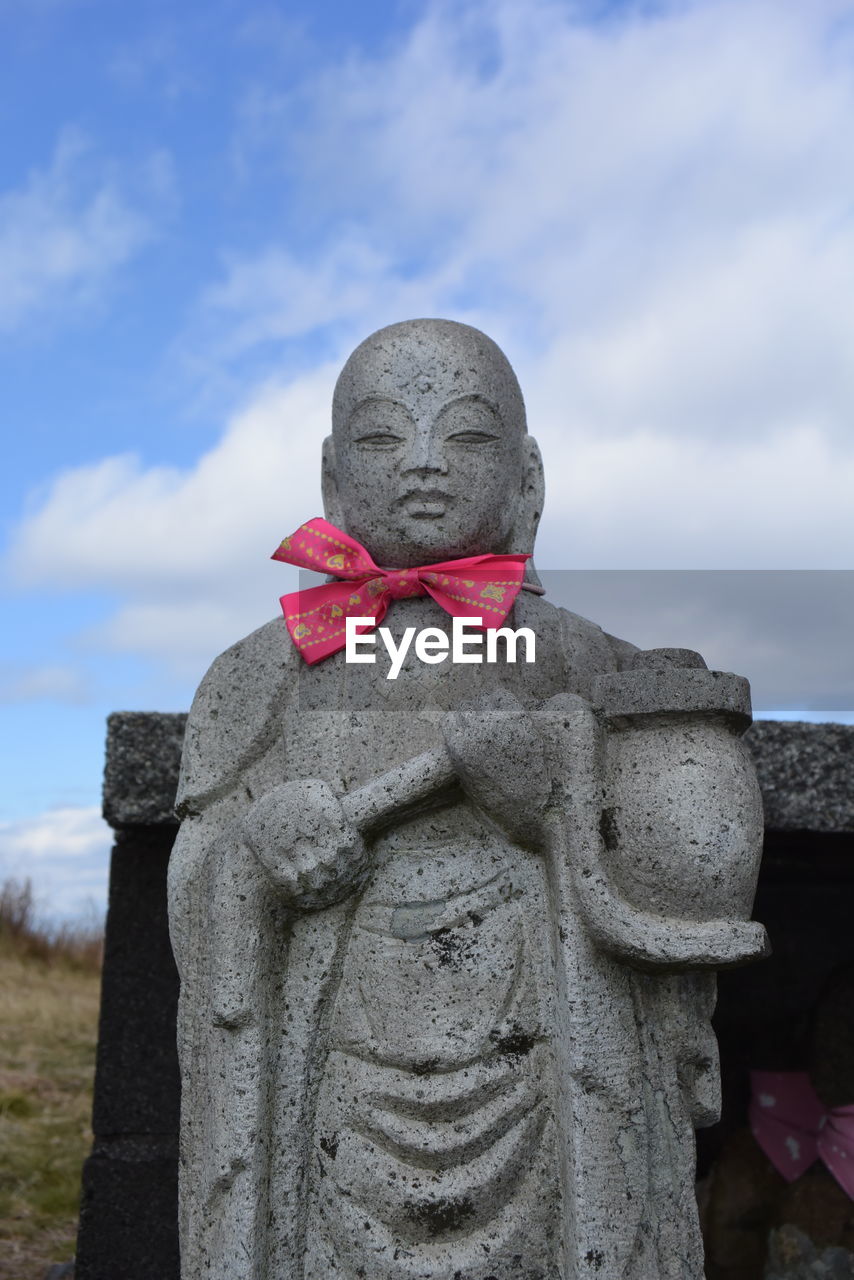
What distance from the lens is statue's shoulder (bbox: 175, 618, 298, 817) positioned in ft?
9.63

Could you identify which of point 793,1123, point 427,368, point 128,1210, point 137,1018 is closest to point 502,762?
point 427,368

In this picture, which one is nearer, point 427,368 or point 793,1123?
point 427,368

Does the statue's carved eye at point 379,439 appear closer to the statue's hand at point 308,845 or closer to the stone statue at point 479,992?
the stone statue at point 479,992

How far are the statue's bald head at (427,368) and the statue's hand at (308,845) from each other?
897 millimetres

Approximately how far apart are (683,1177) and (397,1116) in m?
0.57

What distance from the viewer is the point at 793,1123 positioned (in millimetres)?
4379

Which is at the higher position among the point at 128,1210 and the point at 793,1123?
the point at 793,1123

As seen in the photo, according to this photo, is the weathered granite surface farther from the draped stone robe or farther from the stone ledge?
the draped stone robe

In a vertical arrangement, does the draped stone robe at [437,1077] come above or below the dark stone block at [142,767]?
below

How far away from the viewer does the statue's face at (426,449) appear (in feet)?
9.50

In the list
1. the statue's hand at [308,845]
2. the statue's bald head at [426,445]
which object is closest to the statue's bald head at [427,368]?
the statue's bald head at [426,445]

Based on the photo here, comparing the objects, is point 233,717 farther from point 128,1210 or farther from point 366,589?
point 128,1210

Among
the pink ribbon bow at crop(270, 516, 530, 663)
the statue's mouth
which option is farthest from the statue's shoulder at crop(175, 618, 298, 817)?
the statue's mouth

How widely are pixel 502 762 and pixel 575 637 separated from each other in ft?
1.80
